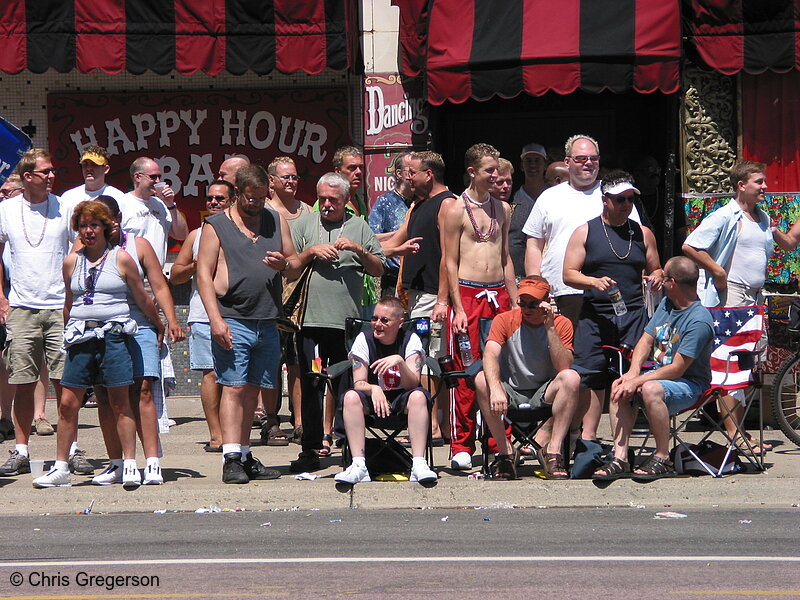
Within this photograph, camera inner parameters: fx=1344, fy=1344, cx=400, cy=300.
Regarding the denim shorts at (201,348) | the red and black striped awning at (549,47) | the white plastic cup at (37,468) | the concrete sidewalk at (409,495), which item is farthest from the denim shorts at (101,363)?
the red and black striped awning at (549,47)

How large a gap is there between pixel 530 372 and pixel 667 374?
87 cm

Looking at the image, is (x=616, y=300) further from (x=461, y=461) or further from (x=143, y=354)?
(x=143, y=354)

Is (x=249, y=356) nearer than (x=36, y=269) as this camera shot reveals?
Yes

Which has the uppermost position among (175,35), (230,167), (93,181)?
(175,35)

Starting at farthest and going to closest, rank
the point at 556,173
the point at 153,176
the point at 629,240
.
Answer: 1. the point at 556,173
2. the point at 153,176
3. the point at 629,240

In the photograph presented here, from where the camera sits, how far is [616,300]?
29.4 feet

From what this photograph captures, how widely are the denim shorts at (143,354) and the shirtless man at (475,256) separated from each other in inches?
80.6

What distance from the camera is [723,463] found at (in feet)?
28.5

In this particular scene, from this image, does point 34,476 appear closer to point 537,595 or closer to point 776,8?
point 537,595

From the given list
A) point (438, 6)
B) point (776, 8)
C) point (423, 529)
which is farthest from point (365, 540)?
point (776, 8)

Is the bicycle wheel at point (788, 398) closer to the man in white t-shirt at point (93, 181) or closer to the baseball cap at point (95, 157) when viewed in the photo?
the man in white t-shirt at point (93, 181)

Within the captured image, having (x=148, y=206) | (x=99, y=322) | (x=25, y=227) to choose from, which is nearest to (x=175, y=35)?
(x=148, y=206)

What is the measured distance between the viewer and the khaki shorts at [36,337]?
30.6 feet

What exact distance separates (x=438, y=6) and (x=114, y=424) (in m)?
5.61
